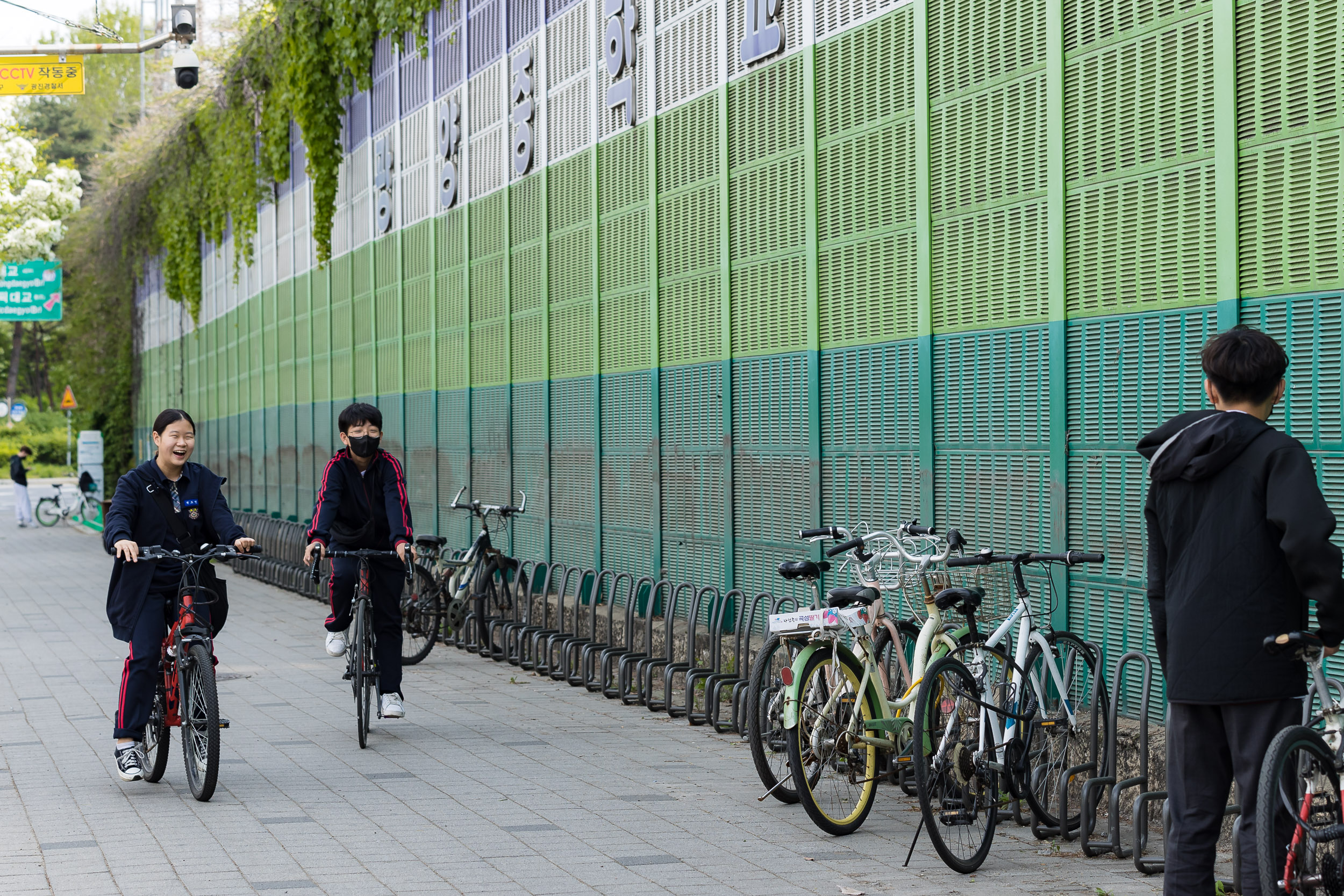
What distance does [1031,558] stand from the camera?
7227 mm

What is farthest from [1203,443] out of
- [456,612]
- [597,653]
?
[456,612]

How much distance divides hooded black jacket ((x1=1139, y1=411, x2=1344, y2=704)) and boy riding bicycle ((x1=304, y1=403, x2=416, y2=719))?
19.3ft

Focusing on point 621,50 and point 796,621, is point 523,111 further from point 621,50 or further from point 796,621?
point 796,621

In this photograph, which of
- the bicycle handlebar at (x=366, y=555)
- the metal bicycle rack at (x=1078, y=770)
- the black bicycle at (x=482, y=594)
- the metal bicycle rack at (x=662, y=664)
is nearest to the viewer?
the metal bicycle rack at (x=1078, y=770)

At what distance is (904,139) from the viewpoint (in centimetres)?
997

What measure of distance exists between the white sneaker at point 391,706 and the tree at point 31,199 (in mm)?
48145

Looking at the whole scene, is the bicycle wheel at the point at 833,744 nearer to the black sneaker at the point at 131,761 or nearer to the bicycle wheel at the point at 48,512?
the black sneaker at the point at 131,761

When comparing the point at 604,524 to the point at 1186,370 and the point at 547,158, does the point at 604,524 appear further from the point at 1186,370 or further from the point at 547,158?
the point at 1186,370

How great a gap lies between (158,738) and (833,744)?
3478 mm

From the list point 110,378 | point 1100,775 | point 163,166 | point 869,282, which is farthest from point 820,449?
point 110,378

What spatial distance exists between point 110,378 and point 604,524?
35305 mm

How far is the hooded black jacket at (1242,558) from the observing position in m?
4.96

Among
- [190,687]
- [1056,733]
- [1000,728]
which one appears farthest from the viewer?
[190,687]

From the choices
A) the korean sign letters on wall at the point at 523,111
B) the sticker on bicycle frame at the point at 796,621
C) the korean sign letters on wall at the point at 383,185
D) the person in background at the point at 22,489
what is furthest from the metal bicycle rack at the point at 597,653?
the person in background at the point at 22,489
